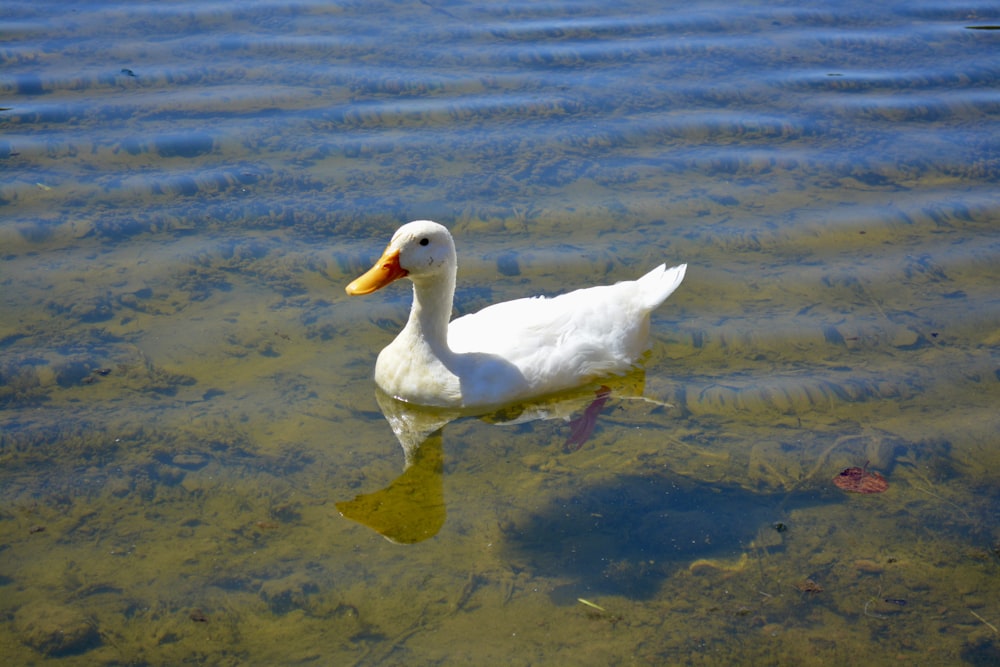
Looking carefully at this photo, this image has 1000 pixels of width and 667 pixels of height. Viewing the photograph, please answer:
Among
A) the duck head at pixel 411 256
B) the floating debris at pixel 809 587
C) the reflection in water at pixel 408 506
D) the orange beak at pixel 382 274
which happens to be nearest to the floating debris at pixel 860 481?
the floating debris at pixel 809 587

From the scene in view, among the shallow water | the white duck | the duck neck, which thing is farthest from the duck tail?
the duck neck

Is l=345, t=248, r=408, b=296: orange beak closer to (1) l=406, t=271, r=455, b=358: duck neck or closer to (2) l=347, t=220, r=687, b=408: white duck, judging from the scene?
(2) l=347, t=220, r=687, b=408: white duck

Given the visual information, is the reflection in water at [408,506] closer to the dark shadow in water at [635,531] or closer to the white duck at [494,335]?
the dark shadow in water at [635,531]

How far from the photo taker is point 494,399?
518 cm

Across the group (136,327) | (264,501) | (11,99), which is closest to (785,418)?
Result: (264,501)

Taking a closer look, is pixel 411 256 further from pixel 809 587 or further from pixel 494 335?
pixel 809 587

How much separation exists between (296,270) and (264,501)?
202 centimetres

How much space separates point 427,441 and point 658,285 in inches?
59.9

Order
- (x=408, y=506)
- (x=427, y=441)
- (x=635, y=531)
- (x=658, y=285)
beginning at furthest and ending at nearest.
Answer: (x=658, y=285) → (x=427, y=441) → (x=408, y=506) → (x=635, y=531)

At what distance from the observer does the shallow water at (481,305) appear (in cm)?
392

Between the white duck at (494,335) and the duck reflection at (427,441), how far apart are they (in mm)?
59

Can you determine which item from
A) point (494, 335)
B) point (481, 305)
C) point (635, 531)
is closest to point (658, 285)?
point (494, 335)

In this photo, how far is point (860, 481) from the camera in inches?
180

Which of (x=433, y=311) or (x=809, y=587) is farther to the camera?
(x=433, y=311)
